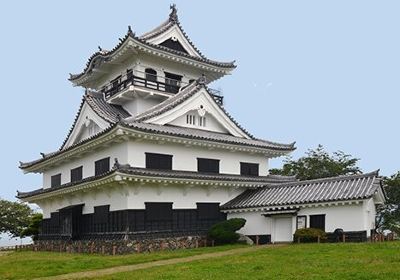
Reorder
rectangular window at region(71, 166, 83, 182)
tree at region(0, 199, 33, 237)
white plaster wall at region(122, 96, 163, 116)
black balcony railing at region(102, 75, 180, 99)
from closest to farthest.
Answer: rectangular window at region(71, 166, 83, 182) < black balcony railing at region(102, 75, 180, 99) < white plaster wall at region(122, 96, 163, 116) < tree at region(0, 199, 33, 237)

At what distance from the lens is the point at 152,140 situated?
2792 centimetres

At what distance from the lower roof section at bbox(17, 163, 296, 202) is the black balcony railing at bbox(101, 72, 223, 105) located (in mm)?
7186

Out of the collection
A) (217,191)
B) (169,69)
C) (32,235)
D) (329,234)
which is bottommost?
(32,235)

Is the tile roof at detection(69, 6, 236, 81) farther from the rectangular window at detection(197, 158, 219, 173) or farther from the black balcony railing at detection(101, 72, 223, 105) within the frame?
the rectangular window at detection(197, 158, 219, 173)

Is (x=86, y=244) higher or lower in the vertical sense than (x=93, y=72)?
lower

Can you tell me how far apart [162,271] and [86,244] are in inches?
531

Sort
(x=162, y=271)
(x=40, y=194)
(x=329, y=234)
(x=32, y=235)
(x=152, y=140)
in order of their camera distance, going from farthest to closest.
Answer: (x=32, y=235)
(x=40, y=194)
(x=152, y=140)
(x=329, y=234)
(x=162, y=271)

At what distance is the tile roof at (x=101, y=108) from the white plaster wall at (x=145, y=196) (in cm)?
542

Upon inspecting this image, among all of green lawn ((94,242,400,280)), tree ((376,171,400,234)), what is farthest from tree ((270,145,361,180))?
green lawn ((94,242,400,280))

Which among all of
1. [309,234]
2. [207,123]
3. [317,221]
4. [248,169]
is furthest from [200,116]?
[309,234]

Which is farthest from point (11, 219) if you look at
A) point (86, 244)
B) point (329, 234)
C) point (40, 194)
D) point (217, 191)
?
point (329, 234)

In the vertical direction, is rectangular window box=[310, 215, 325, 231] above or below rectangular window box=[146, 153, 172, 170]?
below

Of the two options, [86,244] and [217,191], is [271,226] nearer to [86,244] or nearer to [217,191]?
[217,191]

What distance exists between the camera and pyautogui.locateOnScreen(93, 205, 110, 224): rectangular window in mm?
27927
